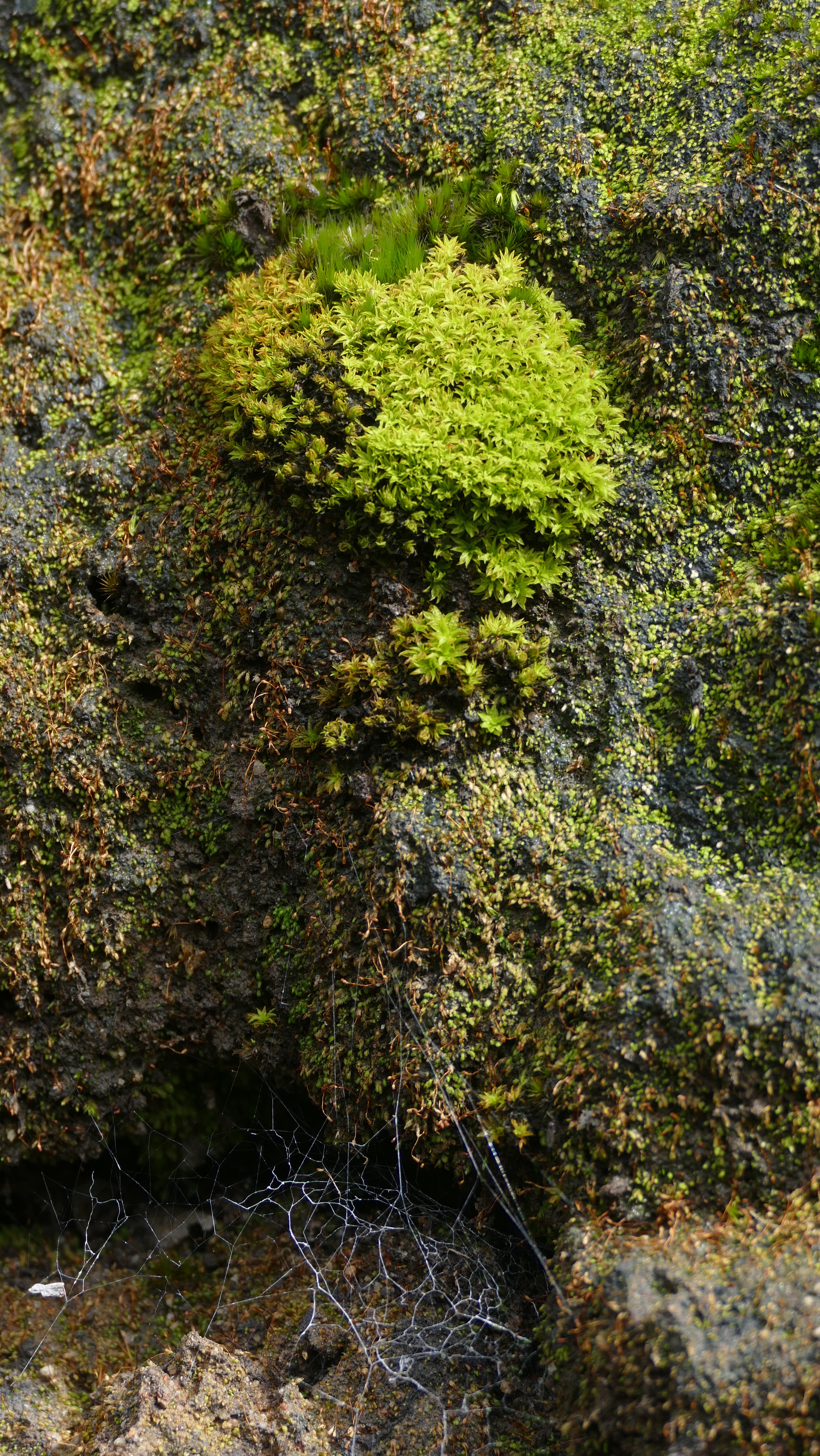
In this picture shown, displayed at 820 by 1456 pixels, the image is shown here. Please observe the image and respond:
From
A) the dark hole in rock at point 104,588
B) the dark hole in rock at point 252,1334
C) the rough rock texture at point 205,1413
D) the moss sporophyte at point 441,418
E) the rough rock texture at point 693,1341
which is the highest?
the moss sporophyte at point 441,418

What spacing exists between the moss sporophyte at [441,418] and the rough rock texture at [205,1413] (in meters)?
2.86

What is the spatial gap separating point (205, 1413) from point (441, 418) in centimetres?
355

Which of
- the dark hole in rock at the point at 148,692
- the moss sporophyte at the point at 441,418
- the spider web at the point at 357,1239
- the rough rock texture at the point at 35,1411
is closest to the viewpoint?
the spider web at the point at 357,1239

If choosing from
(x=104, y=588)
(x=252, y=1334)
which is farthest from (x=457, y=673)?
(x=252, y=1334)

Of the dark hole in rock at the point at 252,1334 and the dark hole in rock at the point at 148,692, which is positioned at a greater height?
the dark hole in rock at the point at 148,692

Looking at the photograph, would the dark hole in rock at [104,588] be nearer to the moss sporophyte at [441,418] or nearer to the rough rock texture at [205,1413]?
the moss sporophyte at [441,418]

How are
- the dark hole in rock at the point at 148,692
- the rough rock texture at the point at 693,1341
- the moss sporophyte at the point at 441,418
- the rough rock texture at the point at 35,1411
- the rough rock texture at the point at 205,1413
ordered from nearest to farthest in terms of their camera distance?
the rough rock texture at the point at 693,1341, the rough rock texture at the point at 205,1413, the rough rock texture at the point at 35,1411, the moss sporophyte at the point at 441,418, the dark hole in rock at the point at 148,692

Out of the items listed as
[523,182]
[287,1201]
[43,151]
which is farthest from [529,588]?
Answer: [43,151]

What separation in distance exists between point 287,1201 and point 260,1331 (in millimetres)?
459

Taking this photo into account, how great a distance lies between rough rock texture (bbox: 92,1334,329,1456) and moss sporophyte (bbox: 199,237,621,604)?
2856 mm

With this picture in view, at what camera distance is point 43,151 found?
181 inches

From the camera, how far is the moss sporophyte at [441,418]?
341 cm

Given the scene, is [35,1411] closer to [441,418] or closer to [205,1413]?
[205,1413]

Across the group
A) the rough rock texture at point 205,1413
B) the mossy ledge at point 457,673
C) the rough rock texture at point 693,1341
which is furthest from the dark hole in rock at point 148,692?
the rough rock texture at point 693,1341
